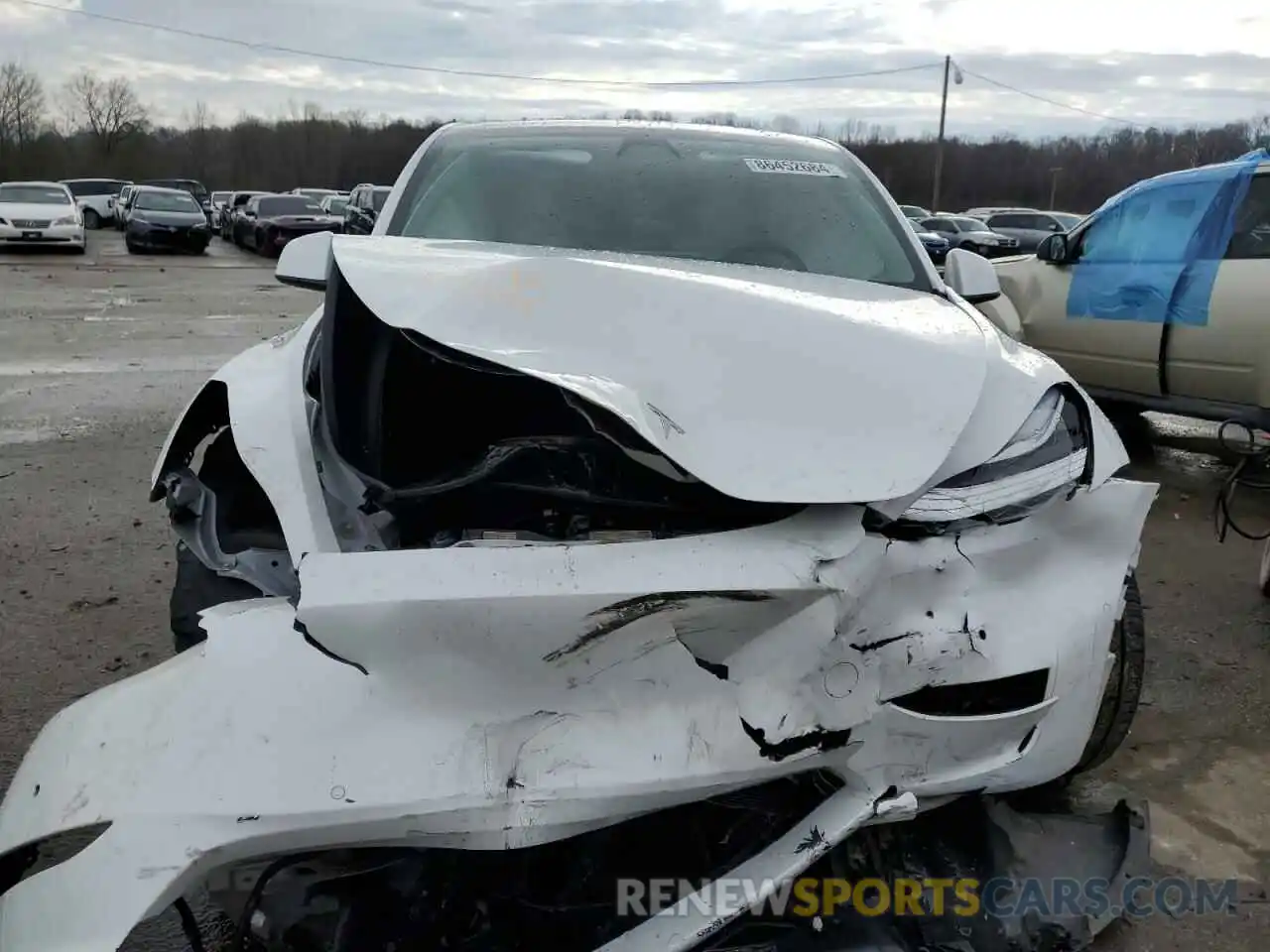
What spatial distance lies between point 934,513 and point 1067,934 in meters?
0.88

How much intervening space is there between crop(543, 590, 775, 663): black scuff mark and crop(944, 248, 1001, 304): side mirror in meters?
2.18

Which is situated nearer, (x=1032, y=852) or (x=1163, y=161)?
(x=1032, y=852)

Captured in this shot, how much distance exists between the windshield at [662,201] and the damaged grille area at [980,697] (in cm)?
147

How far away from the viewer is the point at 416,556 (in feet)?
5.19

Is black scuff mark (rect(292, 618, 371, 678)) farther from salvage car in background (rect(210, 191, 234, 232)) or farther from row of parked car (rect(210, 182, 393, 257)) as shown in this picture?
salvage car in background (rect(210, 191, 234, 232))

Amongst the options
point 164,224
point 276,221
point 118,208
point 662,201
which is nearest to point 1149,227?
point 662,201

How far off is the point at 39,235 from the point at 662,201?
69.2 feet

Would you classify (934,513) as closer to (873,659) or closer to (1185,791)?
(873,659)

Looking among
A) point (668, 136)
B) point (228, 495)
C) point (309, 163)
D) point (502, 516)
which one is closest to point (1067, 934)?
point (502, 516)

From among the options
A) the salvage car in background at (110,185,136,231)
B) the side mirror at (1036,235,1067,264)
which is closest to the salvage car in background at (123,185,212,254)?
the salvage car in background at (110,185,136,231)

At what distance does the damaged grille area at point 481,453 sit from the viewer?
6.23 feet

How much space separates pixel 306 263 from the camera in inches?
120

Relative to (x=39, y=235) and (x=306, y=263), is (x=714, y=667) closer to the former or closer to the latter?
(x=306, y=263)

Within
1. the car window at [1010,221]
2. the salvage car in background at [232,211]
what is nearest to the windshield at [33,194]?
the salvage car in background at [232,211]
